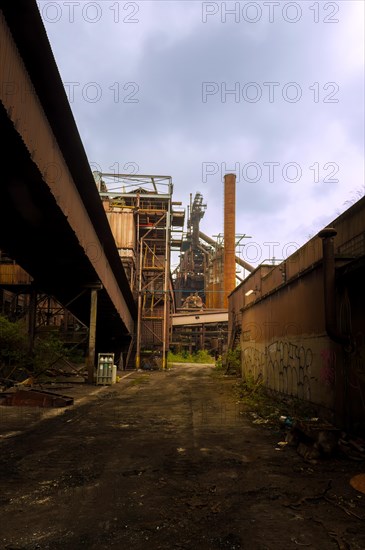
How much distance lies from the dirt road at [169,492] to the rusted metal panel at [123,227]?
2181 centimetres

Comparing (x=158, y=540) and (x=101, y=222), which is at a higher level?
(x=101, y=222)

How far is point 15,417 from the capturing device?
9312 mm

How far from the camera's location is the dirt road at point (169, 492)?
3594mm

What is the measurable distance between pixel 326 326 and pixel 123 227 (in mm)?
23644

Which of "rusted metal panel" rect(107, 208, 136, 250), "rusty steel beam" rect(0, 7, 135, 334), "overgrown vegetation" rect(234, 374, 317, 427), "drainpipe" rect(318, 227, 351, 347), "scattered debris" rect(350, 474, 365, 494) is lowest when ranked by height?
"overgrown vegetation" rect(234, 374, 317, 427)

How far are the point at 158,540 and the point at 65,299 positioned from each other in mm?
15857

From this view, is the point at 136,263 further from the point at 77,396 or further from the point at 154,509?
the point at 154,509

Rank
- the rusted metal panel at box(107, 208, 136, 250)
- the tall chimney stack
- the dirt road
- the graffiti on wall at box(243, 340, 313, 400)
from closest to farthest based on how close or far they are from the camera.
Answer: the dirt road, the graffiti on wall at box(243, 340, 313, 400), the rusted metal panel at box(107, 208, 136, 250), the tall chimney stack

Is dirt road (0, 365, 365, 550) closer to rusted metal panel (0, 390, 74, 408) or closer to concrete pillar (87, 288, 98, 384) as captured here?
rusted metal panel (0, 390, 74, 408)

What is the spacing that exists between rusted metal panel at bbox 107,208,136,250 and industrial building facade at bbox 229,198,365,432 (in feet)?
56.8

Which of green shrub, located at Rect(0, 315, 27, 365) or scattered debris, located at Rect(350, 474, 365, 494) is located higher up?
green shrub, located at Rect(0, 315, 27, 365)

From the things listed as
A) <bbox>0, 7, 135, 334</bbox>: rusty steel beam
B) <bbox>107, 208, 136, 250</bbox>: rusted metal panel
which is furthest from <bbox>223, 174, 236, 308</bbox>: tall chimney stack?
<bbox>0, 7, 135, 334</bbox>: rusty steel beam

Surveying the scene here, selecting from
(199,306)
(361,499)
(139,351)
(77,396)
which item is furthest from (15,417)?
(199,306)

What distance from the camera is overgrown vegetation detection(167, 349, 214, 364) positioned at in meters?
39.3
